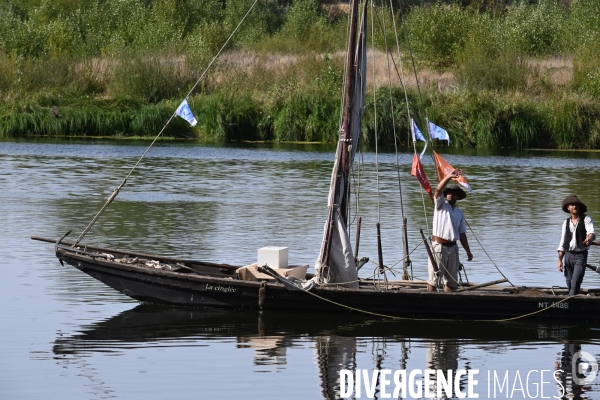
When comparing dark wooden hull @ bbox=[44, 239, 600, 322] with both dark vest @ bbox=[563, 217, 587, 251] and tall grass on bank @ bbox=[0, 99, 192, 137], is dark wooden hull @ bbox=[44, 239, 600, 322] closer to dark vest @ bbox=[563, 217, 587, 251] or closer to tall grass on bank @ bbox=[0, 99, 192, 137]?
dark vest @ bbox=[563, 217, 587, 251]

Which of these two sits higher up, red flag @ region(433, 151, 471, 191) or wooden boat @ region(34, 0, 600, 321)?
red flag @ region(433, 151, 471, 191)

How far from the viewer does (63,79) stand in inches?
2391

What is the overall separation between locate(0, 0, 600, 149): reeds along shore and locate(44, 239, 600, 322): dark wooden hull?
30.7 m

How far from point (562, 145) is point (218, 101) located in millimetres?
15863

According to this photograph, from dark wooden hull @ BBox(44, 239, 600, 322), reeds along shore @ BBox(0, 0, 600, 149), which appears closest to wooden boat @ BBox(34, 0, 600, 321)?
dark wooden hull @ BBox(44, 239, 600, 322)

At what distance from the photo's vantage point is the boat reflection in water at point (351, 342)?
47.0 feet

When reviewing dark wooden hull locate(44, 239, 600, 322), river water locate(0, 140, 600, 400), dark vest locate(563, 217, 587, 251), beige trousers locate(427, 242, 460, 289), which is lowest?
river water locate(0, 140, 600, 400)

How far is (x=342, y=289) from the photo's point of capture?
55.1ft
